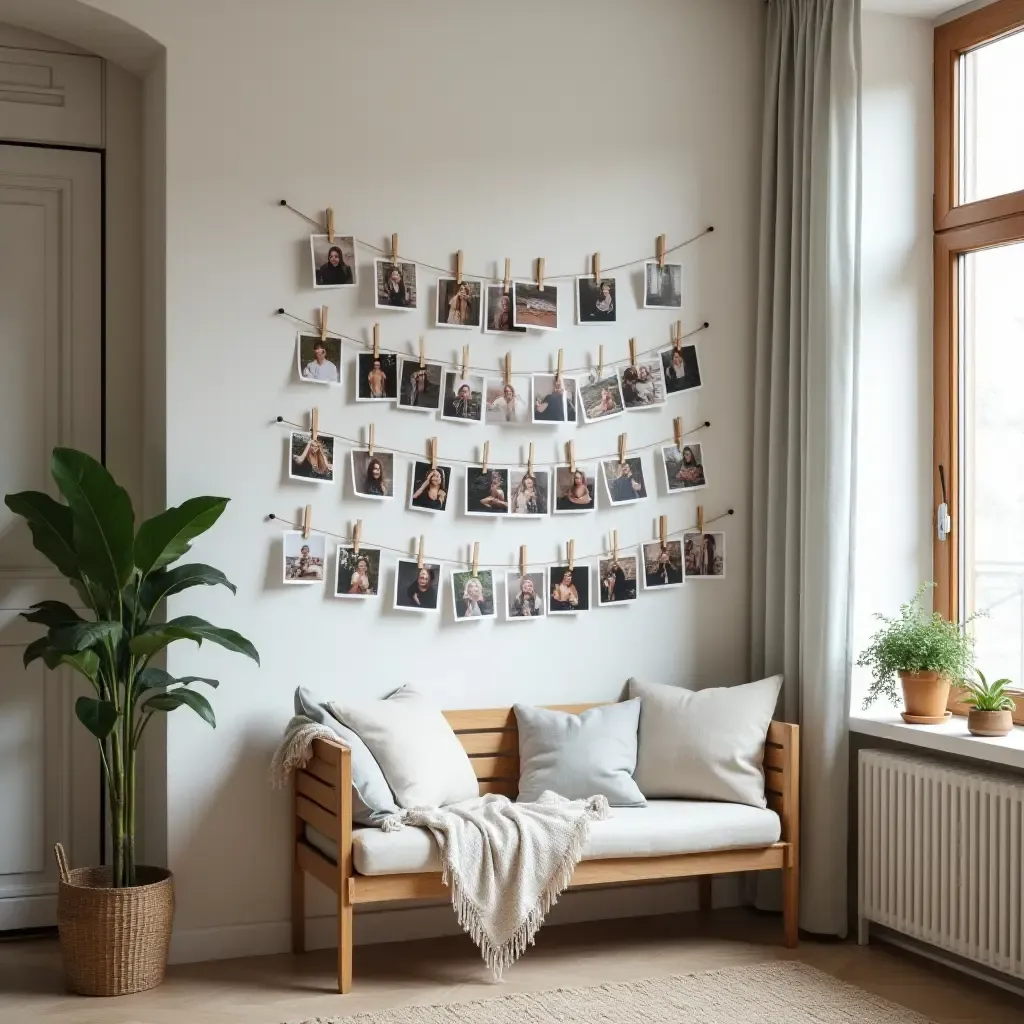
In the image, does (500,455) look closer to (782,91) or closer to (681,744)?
(681,744)

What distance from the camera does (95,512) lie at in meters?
3.44

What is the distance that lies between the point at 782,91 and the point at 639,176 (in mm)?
542

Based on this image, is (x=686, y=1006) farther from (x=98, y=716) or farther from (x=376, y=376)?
(x=376, y=376)

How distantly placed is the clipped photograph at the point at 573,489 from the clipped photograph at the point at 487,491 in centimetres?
18

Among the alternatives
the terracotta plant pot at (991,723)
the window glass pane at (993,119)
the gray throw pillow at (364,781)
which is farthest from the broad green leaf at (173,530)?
the window glass pane at (993,119)

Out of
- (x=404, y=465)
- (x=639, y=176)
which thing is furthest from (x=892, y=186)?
(x=404, y=465)

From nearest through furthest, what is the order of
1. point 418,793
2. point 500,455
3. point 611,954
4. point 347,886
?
point 347,886 → point 418,793 → point 611,954 → point 500,455

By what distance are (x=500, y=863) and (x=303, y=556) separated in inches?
42.5

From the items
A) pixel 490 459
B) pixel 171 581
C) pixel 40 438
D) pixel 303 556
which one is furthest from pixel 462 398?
pixel 40 438

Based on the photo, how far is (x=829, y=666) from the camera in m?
4.08

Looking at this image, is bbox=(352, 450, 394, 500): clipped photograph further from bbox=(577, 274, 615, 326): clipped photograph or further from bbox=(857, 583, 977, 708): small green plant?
bbox=(857, 583, 977, 708): small green plant

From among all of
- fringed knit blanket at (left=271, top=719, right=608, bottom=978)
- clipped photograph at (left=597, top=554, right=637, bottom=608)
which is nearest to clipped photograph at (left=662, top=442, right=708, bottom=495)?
clipped photograph at (left=597, top=554, right=637, bottom=608)

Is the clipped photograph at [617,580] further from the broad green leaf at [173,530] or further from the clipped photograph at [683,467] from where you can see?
the broad green leaf at [173,530]

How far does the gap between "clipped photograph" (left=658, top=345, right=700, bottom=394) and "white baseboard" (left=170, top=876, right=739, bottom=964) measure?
65.1 inches
